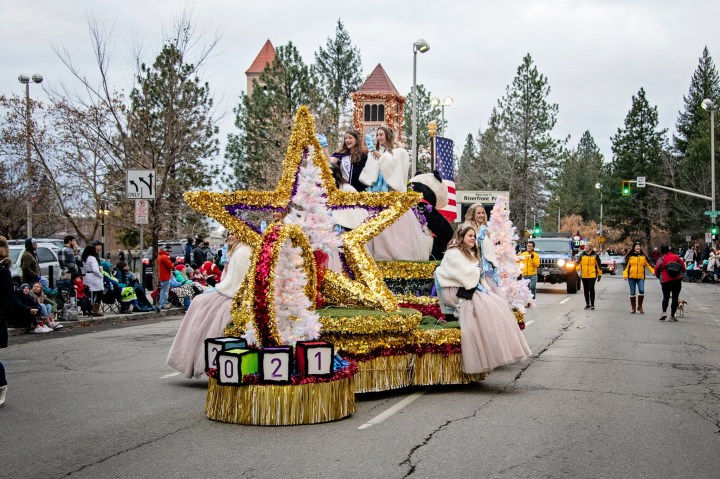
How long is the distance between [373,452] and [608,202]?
88.6 metres

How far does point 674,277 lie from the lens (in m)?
20.5

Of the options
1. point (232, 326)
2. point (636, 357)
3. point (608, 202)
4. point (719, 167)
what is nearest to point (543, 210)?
point (719, 167)

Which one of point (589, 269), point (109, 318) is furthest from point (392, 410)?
point (589, 269)

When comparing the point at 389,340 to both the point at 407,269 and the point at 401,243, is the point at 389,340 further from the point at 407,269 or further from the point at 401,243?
the point at 401,243

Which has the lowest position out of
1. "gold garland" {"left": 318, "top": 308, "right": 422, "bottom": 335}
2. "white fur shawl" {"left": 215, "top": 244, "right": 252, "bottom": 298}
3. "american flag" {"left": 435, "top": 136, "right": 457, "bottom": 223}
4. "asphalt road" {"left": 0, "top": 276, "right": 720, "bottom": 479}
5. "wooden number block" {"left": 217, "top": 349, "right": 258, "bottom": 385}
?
"asphalt road" {"left": 0, "top": 276, "right": 720, "bottom": 479}

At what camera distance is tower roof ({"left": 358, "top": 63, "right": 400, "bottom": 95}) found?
2849 inches

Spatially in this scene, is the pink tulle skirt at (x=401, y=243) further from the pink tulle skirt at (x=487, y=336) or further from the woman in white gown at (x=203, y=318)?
the woman in white gown at (x=203, y=318)

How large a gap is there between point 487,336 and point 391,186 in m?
3.14

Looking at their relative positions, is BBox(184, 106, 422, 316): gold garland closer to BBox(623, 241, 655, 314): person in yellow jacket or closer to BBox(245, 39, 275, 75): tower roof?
BBox(623, 241, 655, 314): person in yellow jacket

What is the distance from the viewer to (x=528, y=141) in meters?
69.9

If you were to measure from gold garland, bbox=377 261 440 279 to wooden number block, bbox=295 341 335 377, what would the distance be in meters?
3.64

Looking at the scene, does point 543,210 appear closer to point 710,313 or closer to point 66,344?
point 710,313

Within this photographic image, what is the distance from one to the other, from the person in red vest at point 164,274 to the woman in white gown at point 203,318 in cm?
1312

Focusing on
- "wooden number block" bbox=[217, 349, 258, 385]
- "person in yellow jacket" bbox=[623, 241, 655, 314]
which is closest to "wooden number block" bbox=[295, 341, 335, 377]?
"wooden number block" bbox=[217, 349, 258, 385]
